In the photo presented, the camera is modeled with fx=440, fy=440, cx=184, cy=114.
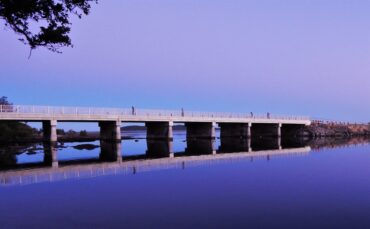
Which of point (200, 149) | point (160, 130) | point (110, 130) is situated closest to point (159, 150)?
point (200, 149)

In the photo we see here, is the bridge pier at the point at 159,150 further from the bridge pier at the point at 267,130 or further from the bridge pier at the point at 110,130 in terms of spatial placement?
the bridge pier at the point at 267,130

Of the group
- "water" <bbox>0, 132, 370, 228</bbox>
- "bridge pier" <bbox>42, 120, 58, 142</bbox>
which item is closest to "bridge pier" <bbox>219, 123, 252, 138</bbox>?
"bridge pier" <bbox>42, 120, 58, 142</bbox>

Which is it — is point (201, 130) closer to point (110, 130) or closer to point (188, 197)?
point (110, 130)

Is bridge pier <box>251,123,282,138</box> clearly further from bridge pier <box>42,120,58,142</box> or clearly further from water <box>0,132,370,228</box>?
water <box>0,132,370,228</box>

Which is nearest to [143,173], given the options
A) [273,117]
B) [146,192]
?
[146,192]

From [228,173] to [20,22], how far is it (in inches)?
676

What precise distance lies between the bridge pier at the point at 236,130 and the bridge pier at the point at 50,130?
39.6 metres

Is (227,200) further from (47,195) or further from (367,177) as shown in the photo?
(367,177)

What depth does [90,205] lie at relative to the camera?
1780 cm

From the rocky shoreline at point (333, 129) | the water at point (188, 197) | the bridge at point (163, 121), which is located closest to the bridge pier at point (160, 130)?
the bridge at point (163, 121)

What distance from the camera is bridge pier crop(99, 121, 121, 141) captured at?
6431 centimetres

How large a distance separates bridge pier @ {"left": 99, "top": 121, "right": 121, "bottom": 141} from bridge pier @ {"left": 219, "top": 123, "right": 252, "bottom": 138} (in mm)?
29564

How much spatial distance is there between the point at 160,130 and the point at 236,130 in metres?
21.3

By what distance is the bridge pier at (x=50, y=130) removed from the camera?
5533cm
